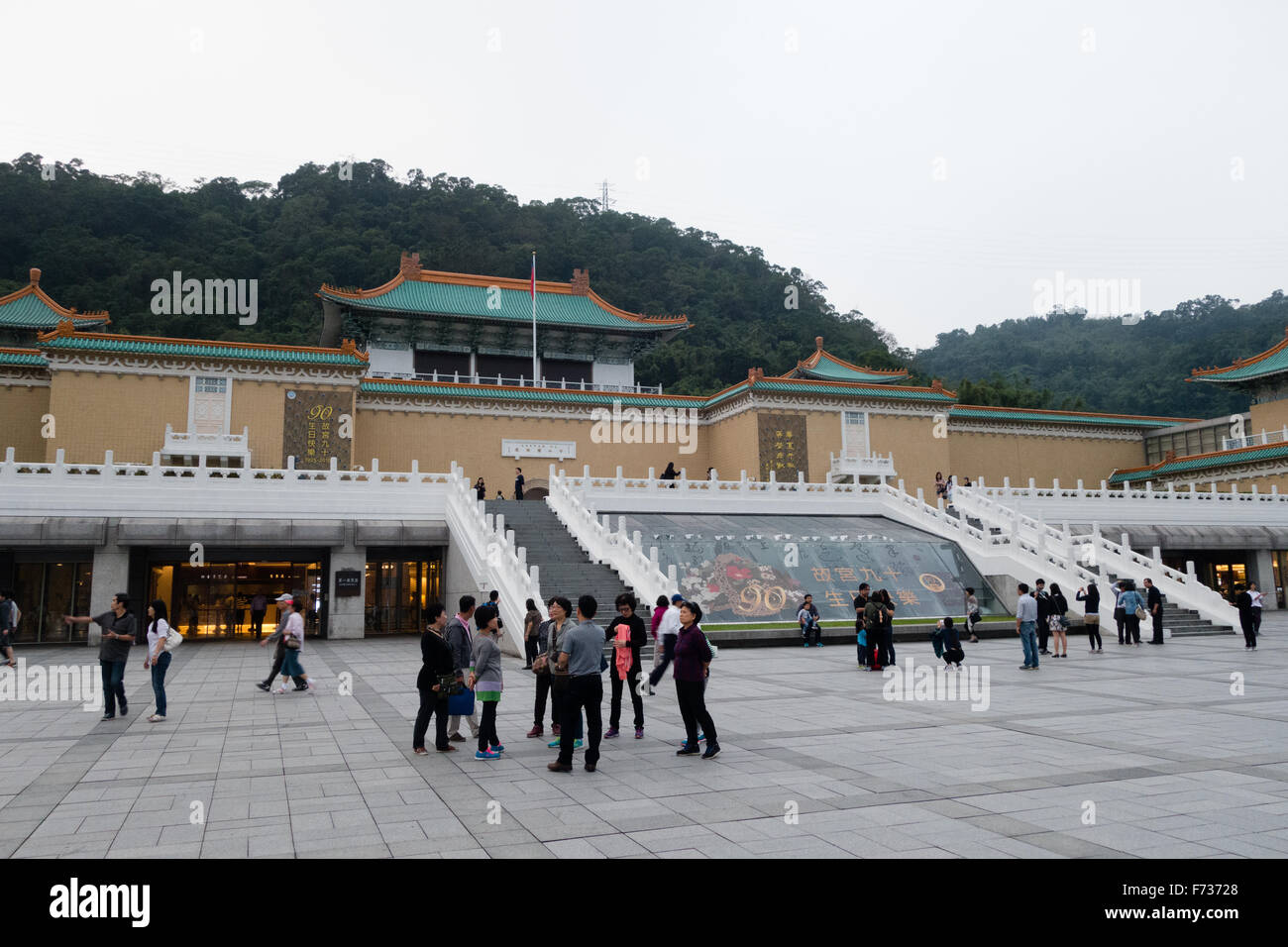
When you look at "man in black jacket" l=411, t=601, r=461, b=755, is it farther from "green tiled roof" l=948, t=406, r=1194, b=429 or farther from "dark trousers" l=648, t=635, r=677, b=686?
"green tiled roof" l=948, t=406, r=1194, b=429

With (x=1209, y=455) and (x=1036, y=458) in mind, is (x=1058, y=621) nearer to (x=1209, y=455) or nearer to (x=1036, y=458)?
(x=1209, y=455)

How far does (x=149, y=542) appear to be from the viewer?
65.2ft

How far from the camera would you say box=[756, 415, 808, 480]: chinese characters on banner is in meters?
33.0

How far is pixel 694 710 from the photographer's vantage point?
7.52 meters

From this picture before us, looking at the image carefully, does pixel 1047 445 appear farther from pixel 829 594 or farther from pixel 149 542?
pixel 149 542

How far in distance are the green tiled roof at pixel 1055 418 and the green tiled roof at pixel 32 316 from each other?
33676 mm

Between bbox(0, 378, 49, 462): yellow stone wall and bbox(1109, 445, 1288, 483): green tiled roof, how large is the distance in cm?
4187

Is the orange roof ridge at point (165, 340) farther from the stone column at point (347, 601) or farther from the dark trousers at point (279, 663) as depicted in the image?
the dark trousers at point (279, 663)

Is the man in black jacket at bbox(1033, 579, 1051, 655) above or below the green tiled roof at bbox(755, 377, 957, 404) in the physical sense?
below

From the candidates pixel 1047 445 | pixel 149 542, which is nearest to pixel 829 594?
pixel 149 542

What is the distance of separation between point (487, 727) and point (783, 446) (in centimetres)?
2675

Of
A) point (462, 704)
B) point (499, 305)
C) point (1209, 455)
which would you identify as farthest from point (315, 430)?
point (1209, 455)

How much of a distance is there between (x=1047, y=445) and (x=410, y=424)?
89.0 ft

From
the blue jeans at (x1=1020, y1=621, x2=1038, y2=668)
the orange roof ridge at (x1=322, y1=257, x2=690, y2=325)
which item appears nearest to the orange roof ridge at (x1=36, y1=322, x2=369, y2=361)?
the orange roof ridge at (x1=322, y1=257, x2=690, y2=325)
